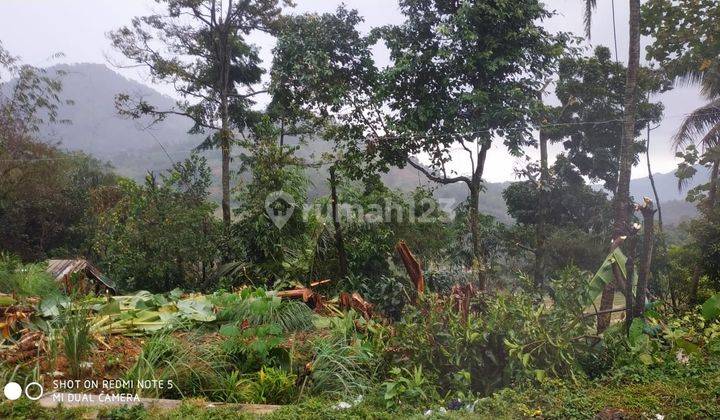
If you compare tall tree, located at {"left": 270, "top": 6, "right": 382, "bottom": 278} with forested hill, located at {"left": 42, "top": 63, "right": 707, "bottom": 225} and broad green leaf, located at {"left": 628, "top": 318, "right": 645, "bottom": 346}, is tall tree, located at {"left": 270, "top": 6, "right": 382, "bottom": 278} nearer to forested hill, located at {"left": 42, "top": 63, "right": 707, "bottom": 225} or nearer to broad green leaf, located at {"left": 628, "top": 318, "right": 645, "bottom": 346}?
broad green leaf, located at {"left": 628, "top": 318, "right": 645, "bottom": 346}

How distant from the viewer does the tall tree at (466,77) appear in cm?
740

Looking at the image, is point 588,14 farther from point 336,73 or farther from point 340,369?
point 340,369

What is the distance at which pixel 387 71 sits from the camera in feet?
25.7

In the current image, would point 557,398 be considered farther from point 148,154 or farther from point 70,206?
point 148,154

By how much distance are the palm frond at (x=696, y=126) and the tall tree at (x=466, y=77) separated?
4904mm

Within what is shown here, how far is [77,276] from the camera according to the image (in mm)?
4746

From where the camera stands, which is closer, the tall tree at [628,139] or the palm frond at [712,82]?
the tall tree at [628,139]

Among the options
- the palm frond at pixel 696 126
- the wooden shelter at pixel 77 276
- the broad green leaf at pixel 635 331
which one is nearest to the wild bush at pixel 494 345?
the broad green leaf at pixel 635 331

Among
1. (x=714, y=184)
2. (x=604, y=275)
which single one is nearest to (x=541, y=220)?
(x=714, y=184)

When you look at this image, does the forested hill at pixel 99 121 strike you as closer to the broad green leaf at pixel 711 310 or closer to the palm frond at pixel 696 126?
the palm frond at pixel 696 126

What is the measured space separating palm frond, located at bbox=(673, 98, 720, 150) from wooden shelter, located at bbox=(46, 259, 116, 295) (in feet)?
38.6

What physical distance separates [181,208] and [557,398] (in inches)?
258

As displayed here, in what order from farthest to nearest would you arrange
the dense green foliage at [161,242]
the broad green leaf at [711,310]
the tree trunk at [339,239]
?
the dense green foliage at [161,242], the tree trunk at [339,239], the broad green leaf at [711,310]

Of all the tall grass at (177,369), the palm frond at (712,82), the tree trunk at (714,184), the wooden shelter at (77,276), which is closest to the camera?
the tall grass at (177,369)
